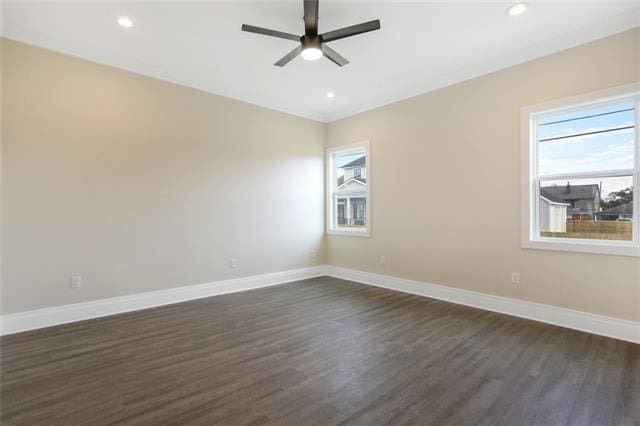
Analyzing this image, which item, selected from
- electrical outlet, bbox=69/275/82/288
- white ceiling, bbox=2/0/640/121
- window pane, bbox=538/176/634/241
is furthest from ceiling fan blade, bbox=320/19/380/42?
electrical outlet, bbox=69/275/82/288

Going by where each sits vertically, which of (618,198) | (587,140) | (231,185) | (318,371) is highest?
(587,140)

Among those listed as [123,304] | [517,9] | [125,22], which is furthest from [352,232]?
[125,22]

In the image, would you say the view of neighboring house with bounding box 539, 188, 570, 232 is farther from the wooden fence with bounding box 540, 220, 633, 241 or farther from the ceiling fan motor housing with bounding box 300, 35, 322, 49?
the ceiling fan motor housing with bounding box 300, 35, 322, 49

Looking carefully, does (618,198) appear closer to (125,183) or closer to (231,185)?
(231,185)

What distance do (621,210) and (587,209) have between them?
25 cm

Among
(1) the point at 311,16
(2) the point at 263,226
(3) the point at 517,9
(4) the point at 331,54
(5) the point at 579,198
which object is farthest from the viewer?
(2) the point at 263,226

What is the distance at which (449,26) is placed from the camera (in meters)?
2.99

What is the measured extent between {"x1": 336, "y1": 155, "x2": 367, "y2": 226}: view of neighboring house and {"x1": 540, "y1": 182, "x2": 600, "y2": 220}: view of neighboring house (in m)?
2.69

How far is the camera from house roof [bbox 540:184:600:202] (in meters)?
3.12

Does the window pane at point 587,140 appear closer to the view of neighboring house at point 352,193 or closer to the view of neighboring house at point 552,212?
the view of neighboring house at point 552,212

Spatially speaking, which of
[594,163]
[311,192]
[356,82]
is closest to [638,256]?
[594,163]

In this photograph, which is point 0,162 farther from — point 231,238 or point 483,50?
point 483,50

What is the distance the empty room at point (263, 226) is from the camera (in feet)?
6.95

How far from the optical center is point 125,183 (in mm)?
3672
